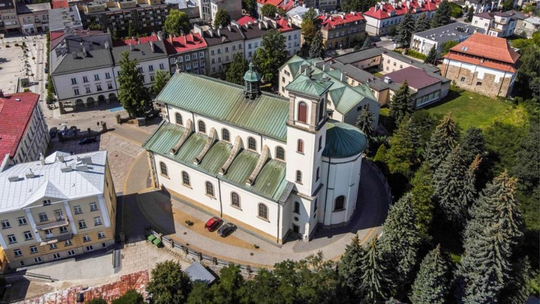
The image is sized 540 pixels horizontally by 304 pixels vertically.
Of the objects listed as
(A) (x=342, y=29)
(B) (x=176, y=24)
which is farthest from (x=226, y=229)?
(A) (x=342, y=29)

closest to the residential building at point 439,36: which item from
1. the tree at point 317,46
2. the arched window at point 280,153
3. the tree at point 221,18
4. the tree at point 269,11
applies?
the tree at point 317,46

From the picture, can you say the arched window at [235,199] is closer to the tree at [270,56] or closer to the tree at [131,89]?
the tree at [131,89]

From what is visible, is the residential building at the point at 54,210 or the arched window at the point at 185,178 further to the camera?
the arched window at the point at 185,178

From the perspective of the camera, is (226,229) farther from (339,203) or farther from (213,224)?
(339,203)

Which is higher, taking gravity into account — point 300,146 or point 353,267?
point 300,146

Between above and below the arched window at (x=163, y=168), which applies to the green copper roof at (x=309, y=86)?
above

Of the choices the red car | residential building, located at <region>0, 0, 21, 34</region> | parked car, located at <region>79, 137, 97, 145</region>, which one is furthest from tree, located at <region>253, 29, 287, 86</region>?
residential building, located at <region>0, 0, 21, 34</region>

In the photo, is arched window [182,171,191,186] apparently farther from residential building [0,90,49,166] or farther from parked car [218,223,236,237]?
residential building [0,90,49,166]

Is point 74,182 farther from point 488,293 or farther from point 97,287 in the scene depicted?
point 488,293
